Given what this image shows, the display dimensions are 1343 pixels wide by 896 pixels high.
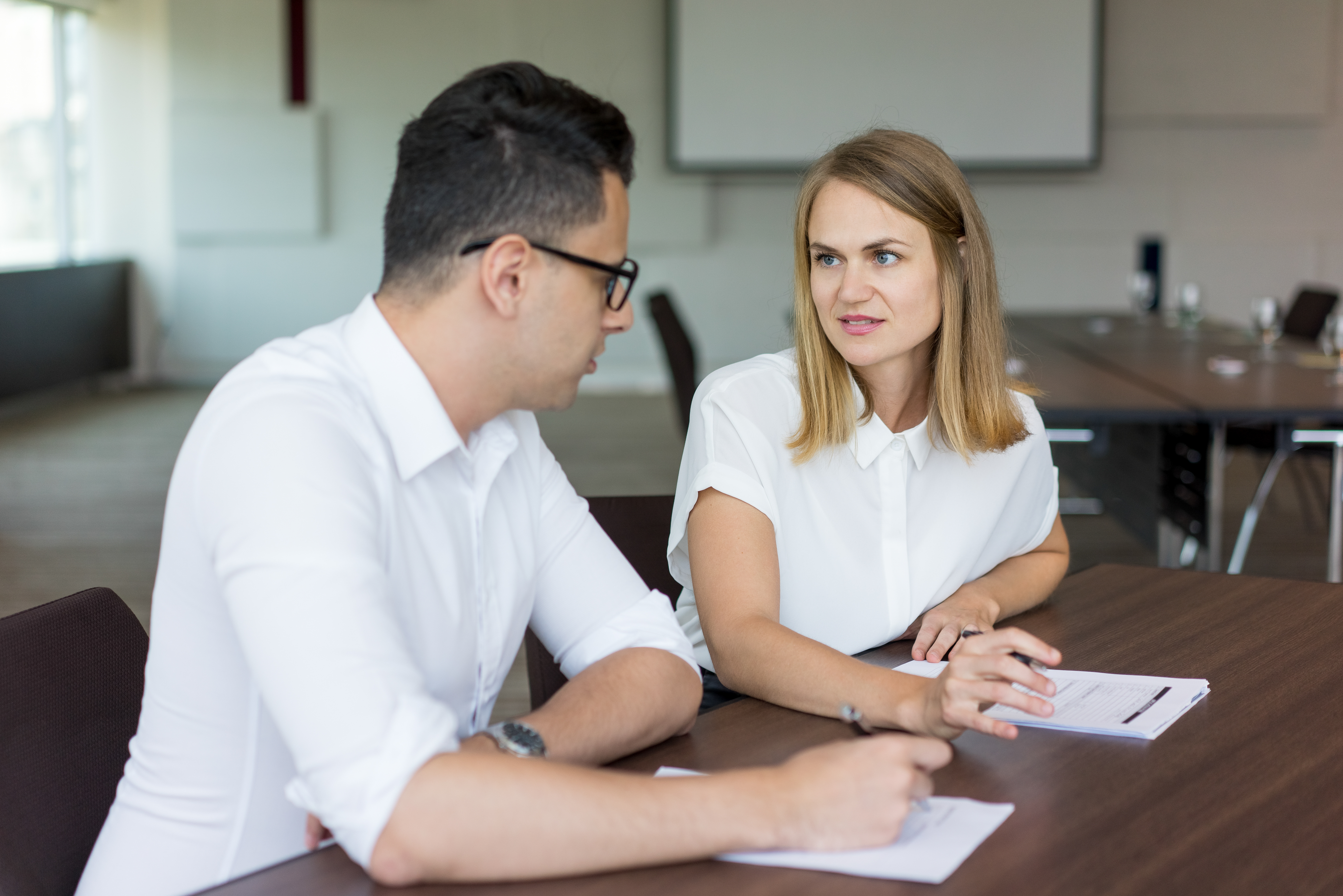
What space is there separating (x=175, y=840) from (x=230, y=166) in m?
8.27

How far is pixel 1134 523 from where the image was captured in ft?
14.4

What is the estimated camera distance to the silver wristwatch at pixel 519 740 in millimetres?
1132

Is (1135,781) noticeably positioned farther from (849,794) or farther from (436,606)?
(436,606)

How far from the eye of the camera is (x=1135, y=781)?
45.7 inches

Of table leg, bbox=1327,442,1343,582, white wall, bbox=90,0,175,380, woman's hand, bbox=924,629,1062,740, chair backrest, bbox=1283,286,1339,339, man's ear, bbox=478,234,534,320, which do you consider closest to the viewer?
man's ear, bbox=478,234,534,320

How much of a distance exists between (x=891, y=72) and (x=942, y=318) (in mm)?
7257

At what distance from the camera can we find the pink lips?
1798 millimetres

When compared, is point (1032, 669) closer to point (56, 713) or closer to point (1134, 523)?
point (56, 713)

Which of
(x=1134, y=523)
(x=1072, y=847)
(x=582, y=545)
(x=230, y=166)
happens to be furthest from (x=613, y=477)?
(x=1072, y=847)

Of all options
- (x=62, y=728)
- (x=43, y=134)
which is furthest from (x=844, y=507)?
(x=43, y=134)

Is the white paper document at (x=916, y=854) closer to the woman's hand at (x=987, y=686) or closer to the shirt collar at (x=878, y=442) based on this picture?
the woman's hand at (x=987, y=686)

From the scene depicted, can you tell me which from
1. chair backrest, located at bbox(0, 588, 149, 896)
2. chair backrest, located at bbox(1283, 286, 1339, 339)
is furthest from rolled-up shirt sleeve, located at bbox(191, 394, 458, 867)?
chair backrest, located at bbox(1283, 286, 1339, 339)

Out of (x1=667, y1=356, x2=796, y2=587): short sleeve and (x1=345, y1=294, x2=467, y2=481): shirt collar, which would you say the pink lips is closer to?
(x1=667, y1=356, x2=796, y2=587): short sleeve

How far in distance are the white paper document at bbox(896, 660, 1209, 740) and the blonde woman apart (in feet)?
0.62
